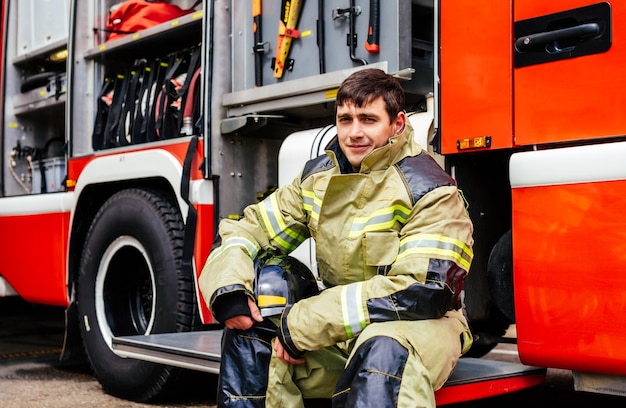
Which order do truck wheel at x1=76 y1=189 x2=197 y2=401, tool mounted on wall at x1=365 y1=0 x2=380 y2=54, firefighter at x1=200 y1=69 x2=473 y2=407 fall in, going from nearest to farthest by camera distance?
firefighter at x1=200 y1=69 x2=473 y2=407, tool mounted on wall at x1=365 y1=0 x2=380 y2=54, truck wheel at x1=76 y1=189 x2=197 y2=401

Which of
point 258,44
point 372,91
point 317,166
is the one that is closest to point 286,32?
point 258,44

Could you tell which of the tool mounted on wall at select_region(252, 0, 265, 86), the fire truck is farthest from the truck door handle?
the tool mounted on wall at select_region(252, 0, 265, 86)

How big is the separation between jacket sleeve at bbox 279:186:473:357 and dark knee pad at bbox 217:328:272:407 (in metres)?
0.17

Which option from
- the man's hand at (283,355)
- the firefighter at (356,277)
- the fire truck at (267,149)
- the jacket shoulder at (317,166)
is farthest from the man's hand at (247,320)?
the fire truck at (267,149)

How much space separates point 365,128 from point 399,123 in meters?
0.14

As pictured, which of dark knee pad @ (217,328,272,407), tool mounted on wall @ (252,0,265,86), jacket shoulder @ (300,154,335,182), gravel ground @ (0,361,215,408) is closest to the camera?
dark knee pad @ (217,328,272,407)

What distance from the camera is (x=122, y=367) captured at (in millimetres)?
4457

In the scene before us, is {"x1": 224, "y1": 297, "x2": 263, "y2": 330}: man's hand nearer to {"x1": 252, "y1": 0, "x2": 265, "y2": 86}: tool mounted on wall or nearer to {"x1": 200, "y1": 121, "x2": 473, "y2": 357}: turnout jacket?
{"x1": 200, "y1": 121, "x2": 473, "y2": 357}: turnout jacket

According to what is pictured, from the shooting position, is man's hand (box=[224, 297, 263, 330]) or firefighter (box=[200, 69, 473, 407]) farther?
man's hand (box=[224, 297, 263, 330])

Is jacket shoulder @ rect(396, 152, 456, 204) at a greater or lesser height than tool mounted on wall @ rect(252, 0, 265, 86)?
lesser

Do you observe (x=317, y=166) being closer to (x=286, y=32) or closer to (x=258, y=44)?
(x=286, y=32)

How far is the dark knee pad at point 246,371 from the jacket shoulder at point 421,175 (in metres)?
0.71

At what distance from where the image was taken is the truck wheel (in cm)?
419

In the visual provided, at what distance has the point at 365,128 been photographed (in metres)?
2.86
